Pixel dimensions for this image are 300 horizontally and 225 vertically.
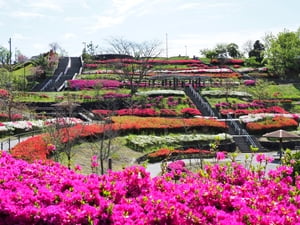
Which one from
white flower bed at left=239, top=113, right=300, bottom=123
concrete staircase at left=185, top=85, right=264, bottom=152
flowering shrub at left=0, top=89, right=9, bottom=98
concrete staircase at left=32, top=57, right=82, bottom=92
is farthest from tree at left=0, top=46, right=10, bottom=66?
white flower bed at left=239, top=113, right=300, bottom=123

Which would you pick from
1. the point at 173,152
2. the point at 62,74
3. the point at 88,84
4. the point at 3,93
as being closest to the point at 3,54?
the point at 62,74

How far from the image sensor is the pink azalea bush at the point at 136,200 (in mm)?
4410

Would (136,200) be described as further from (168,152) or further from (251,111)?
(251,111)

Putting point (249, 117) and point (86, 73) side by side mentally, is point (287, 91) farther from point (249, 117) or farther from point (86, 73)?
A: point (86, 73)

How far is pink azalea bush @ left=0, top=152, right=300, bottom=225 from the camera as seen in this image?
4410 mm

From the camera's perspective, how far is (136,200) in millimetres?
4984

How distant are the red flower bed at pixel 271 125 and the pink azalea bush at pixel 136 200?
82.9 feet

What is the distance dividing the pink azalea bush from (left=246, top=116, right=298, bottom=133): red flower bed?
25.3m

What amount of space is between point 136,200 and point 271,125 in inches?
1090

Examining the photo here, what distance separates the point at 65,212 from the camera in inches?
176

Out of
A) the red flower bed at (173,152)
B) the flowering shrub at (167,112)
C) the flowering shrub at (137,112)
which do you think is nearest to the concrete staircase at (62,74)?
the flowering shrub at (137,112)

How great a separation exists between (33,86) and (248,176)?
156 ft

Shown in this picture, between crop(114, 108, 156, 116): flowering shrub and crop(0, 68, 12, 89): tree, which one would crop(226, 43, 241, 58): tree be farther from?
crop(114, 108, 156, 116): flowering shrub

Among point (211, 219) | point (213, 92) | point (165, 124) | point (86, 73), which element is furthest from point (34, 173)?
point (86, 73)
